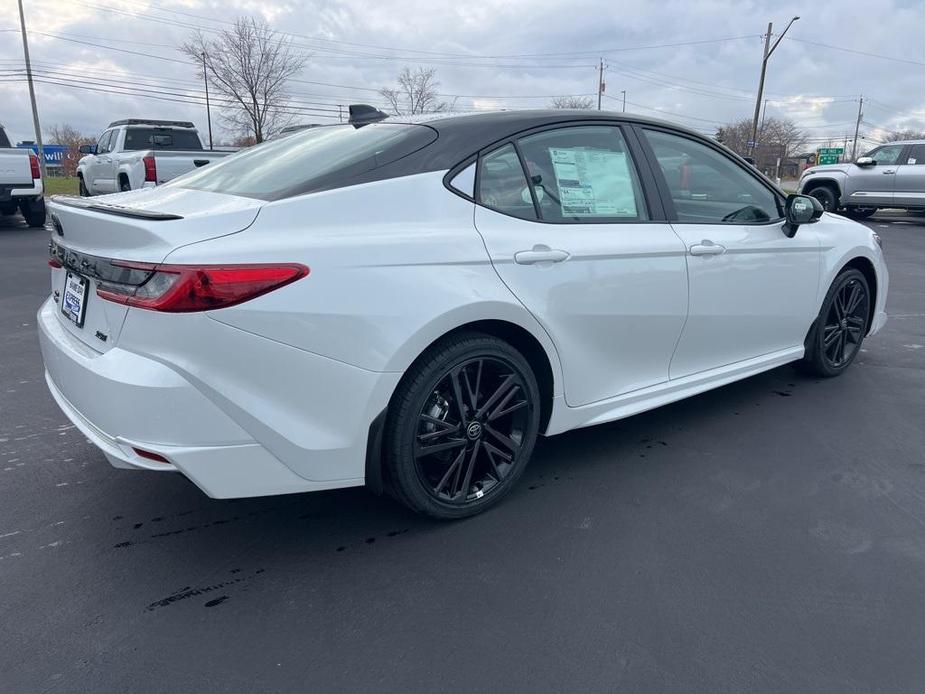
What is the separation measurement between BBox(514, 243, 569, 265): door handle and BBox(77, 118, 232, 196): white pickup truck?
31.1 ft

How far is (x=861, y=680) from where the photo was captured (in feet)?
6.69

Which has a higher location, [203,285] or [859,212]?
[203,285]

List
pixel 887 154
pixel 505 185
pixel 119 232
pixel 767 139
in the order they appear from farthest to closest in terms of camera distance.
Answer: pixel 767 139 < pixel 887 154 < pixel 505 185 < pixel 119 232

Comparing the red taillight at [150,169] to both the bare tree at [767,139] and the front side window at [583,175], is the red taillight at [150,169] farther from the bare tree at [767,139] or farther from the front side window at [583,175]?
the bare tree at [767,139]

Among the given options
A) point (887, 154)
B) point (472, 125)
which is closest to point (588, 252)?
point (472, 125)

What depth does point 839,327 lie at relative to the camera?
15.4 ft

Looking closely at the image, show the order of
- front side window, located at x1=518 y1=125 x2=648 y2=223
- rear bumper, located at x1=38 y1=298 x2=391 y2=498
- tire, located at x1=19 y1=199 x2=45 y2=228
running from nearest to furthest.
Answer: rear bumper, located at x1=38 y1=298 x2=391 y2=498
front side window, located at x1=518 y1=125 x2=648 y2=223
tire, located at x1=19 y1=199 x2=45 y2=228

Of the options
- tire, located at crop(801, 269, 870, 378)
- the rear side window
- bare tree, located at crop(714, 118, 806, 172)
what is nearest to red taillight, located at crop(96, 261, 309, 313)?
tire, located at crop(801, 269, 870, 378)

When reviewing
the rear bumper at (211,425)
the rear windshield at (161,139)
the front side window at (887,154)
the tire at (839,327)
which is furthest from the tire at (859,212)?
the rear bumper at (211,425)

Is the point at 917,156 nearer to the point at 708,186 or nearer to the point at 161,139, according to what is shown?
the point at 708,186

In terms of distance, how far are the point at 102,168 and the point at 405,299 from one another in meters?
14.7

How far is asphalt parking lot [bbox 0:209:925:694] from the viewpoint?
2082 millimetres

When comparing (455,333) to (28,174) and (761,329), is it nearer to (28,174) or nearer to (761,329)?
(761,329)

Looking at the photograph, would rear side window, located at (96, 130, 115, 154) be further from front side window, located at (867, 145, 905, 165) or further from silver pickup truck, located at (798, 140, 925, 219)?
front side window, located at (867, 145, 905, 165)
